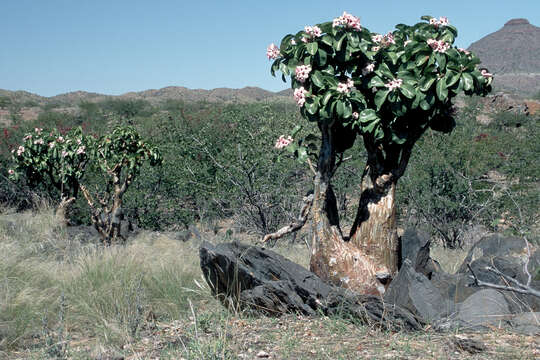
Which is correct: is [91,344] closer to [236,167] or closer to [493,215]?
[236,167]

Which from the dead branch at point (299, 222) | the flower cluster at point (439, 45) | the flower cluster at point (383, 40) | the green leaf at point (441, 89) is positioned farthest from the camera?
the dead branch at point (299, 222)

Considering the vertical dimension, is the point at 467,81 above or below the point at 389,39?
below

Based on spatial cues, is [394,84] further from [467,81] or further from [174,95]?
[174,95]

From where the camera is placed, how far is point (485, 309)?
13.0 ft

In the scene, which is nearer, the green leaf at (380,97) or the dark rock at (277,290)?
the dark rock at (277,290)

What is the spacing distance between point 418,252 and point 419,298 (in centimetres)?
105

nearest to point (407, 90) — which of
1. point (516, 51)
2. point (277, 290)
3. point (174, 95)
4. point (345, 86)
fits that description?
point (345, 86)

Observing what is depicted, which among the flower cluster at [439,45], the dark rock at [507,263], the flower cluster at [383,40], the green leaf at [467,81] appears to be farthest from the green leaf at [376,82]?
the dark rock at [507,263]

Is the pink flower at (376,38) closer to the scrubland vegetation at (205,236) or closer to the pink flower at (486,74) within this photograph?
the pink flower at (486,74)

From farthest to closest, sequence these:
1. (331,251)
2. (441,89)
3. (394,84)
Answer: (331,251)
(394,84)
(441,89)

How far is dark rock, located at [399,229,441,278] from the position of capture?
5.02 m

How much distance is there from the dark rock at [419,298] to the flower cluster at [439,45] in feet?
5.84

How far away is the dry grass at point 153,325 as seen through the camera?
3.38m

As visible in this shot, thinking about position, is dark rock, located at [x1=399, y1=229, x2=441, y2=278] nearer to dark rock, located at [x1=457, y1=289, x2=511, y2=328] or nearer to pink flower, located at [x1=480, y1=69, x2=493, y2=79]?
dark rock, located at [x1=457, y1=289, x2=511, y2=328]
